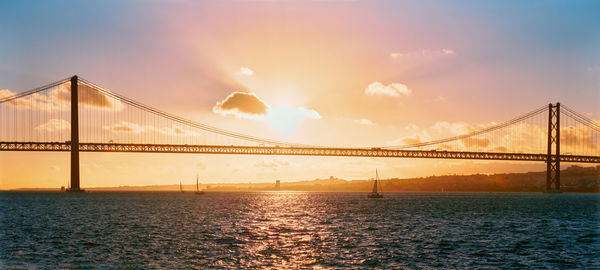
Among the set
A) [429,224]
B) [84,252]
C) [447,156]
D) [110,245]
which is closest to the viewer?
[84,252]

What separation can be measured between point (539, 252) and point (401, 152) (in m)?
117

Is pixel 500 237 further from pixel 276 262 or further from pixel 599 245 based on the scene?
pixel 276 262

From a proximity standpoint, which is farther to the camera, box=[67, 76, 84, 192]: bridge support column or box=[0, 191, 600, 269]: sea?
box=[67, 76, 84, 192]: bridge support column

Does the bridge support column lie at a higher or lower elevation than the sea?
higher

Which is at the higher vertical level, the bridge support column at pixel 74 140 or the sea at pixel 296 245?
the bridge support column at pixel 74 140

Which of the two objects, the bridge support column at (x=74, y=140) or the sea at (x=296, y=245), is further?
the bridge support column at (x=74, y=140)

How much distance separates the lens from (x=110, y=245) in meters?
36.2

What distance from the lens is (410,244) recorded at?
37.3m

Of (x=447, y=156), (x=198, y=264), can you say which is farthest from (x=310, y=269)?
(x=447, y=156)

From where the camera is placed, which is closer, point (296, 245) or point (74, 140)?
point (296, 245)

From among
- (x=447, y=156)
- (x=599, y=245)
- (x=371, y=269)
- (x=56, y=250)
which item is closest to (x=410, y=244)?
(x=371, y=269)

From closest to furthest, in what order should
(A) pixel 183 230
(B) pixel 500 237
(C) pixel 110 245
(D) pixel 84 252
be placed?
(D) pixel 84 252
(C) pixel 110 245
(B) pixel 500 237
(A) pixel 183 230

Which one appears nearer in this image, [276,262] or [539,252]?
[276,262]

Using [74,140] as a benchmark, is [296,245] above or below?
below
